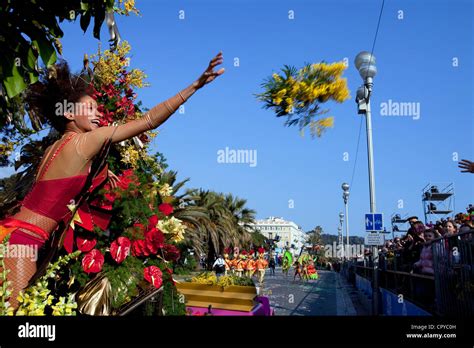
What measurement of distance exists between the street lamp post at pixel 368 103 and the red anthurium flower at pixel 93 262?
9.41m

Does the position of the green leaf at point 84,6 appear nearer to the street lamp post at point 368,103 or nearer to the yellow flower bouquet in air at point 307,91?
the yellow flower bouquet in air at point 307,91

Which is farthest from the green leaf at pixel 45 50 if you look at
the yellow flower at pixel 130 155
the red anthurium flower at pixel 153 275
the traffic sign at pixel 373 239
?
the traffic sign at pixel 373 239

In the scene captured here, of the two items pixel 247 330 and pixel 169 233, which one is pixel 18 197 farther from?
pixel 247 330

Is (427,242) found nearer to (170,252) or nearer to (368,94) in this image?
(368,94)

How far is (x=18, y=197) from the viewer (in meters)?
2.82

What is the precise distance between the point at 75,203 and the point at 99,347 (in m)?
0.87

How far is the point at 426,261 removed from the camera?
287 inches

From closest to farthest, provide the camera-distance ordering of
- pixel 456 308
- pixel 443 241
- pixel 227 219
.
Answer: pixel 456 308, pixel 443 241, pixel 227 219

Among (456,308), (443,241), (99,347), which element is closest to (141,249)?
(99,347)

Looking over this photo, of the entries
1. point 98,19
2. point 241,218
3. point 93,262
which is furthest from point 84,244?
point 241,218

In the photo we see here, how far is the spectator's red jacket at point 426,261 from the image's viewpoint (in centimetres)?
705

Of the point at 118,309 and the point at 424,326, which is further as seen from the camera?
the point at 118,309

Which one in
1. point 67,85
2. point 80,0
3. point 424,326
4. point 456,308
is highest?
point 80,0

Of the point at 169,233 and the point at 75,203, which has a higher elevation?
the point at 75,203
